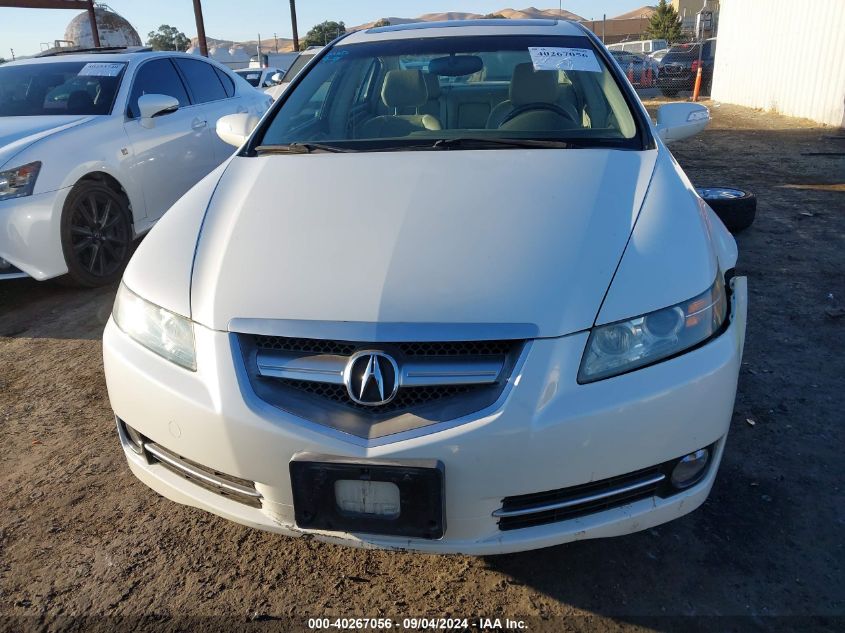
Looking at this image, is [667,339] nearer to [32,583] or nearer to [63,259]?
[32,583]

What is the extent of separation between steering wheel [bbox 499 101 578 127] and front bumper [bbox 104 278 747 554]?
4.62 ft

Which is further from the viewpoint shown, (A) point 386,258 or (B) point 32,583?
(B) point 32,583

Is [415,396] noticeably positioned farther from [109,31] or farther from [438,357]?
[109,31]

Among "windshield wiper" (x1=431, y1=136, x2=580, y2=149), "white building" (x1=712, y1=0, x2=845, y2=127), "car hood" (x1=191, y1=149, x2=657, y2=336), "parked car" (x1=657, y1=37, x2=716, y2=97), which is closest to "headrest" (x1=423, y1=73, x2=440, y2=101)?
"windshield wiper" (x1=431, y1=136, x2=580, y2=149)

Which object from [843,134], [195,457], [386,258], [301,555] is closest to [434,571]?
[301,555]

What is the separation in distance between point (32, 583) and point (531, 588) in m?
1.52

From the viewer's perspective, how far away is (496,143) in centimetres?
259

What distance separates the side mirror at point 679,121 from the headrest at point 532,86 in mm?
580

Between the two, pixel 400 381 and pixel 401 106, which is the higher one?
pixel 401 106

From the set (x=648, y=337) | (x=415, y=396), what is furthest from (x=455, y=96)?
(x=415, y=396)

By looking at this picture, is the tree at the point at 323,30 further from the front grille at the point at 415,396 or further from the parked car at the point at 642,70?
the front grille at the point at 415,396

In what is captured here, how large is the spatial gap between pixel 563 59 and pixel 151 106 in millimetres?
3175

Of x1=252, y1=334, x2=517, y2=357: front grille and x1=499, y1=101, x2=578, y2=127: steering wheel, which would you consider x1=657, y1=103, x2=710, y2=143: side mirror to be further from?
x1=252, y1=334, x2=517, y2=357: front grille

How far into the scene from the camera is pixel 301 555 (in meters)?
2.14
